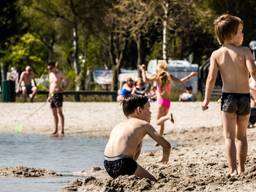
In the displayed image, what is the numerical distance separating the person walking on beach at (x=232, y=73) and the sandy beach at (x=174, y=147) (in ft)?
1.50

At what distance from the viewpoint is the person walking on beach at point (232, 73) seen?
10.0 m

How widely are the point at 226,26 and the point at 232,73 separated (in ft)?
1.60

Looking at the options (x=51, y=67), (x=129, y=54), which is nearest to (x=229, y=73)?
(x=51, y=67)

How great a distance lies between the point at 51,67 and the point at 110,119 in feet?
18.2

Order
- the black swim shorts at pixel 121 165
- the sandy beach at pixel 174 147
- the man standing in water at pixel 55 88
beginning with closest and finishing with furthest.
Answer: the sandy beach at pixel 174 147 → the black swim shorts at pixel 121 165 → the man standing in water at pixel 55 88

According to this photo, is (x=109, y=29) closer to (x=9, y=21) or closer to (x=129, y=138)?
(x=9, y=21)

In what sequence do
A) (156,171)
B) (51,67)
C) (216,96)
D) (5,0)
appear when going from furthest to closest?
(5,0) < (216,96) < (51,67) < (156,171)

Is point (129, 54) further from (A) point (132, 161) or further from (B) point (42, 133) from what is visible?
(A) point (132, 161)

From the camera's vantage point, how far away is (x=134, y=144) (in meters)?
9.59

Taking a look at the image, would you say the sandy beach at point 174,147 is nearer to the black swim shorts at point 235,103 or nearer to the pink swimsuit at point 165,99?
the black swim shorts at point 235,103

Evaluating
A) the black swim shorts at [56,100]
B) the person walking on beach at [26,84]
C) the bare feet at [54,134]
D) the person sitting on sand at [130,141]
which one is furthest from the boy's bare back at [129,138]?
the person walking on beach at [26,84]

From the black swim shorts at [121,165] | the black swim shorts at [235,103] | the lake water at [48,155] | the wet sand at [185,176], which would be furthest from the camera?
the lake water at [48,155]

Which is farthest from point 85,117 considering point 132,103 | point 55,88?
point 132,103

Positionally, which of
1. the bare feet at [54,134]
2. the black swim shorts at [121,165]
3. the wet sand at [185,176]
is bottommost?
the bare feet at [54,134]
